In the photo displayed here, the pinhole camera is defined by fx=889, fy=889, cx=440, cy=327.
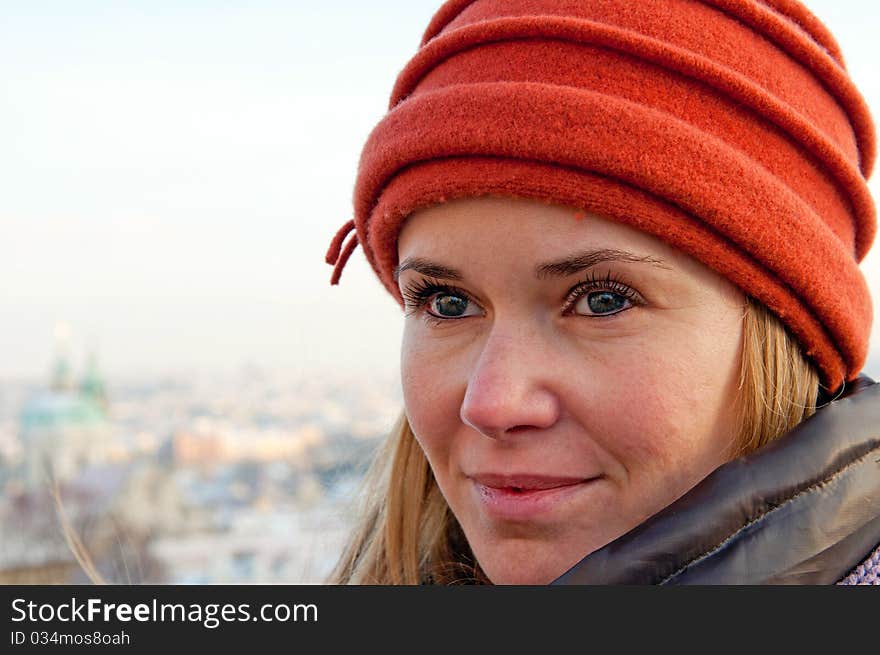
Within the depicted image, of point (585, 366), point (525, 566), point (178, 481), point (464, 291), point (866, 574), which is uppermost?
point (178, 481)

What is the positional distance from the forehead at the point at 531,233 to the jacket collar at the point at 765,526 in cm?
41

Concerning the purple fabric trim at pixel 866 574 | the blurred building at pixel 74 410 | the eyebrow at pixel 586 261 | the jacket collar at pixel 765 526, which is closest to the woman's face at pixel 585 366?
the eyebrow at pixel 586 261

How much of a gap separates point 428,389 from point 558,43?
28.7 inches

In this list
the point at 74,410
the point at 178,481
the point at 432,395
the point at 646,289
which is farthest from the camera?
the point at 74,410

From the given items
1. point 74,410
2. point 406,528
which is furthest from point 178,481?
point 406,528

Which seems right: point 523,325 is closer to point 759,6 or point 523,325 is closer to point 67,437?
point 759,6

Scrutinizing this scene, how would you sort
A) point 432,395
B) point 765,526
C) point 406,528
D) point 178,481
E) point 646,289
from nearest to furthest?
point 765,526 → point 646,289 → point 432,395 → point 406,528 → point 178,481

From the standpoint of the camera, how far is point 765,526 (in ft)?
4.96

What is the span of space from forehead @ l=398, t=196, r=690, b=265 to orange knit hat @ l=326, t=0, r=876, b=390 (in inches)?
0.9

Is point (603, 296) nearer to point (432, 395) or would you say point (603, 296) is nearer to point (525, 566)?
point (432, 395)

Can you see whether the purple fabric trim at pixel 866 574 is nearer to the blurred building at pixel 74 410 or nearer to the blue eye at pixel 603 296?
the blue eye at pixel 603 296

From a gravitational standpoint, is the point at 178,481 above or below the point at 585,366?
above

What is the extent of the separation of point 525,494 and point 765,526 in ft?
1.44
